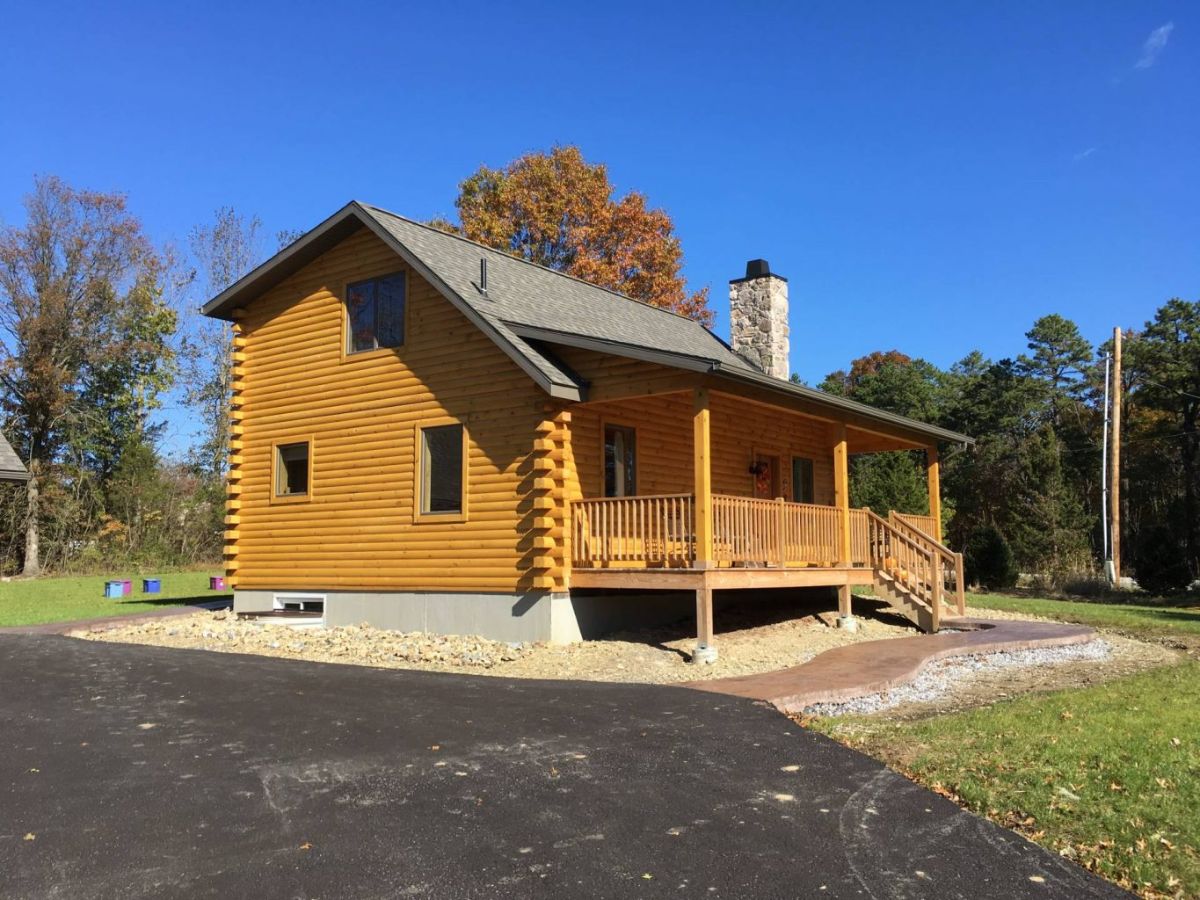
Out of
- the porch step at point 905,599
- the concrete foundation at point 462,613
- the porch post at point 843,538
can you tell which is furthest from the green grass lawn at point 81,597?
the porch step at point 905,599

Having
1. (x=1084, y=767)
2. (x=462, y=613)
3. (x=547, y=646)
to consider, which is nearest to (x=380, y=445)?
(x=462, y=613)

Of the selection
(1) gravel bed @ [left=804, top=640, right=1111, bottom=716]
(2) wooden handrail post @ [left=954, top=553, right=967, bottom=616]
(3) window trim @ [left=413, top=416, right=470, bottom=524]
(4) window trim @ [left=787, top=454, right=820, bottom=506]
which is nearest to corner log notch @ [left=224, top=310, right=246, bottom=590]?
(3) window trim @ [left=413, top=416, right=470, bottom=524]

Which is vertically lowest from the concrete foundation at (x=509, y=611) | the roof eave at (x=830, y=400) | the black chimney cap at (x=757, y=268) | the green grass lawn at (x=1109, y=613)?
the green grass lawn at (x=1109, y=613)

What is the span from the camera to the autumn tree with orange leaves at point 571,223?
113 ft

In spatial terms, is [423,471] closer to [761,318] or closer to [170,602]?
[761,318]

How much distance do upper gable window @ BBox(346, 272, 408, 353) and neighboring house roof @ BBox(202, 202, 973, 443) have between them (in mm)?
853

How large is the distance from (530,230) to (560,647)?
80.6ft

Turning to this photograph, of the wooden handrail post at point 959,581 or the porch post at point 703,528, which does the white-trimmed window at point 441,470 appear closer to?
the porch post at point 703,528

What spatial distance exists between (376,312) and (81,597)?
12934mm

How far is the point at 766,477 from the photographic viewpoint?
1883 centimetres

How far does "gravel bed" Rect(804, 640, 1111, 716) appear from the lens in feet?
29.9

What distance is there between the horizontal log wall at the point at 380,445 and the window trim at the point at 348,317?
50 mm

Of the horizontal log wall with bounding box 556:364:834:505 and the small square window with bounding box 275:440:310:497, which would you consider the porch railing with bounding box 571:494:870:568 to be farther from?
the small square window with bounding box 275:440:310:497

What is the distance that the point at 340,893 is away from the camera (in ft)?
13.8
